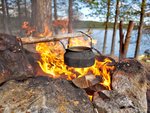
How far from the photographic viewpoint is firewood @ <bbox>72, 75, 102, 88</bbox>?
390cm

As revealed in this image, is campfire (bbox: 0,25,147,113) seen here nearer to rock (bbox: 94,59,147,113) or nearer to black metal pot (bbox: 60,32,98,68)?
rock (bbox: 94,59,147,113)

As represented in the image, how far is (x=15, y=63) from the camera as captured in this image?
462 cm

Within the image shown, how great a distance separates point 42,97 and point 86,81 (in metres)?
1.17

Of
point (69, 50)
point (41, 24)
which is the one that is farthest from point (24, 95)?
point (41, 24)

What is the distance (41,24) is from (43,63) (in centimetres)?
418

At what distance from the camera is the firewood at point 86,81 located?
153 inches

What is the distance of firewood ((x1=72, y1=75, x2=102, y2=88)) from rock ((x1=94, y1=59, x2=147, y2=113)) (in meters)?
0.37

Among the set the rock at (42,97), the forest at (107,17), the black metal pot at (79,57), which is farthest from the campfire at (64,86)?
the forest at (107,17)

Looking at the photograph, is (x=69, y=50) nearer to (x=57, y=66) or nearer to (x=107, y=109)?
(x=57, y=66)

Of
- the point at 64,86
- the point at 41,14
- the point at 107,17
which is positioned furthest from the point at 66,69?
the point at 107,17

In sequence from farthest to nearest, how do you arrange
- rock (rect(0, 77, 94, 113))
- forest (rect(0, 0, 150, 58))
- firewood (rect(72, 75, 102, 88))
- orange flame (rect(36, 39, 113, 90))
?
forest (rect(0, 0, 150, 58)) < orange flame (rect(36, 39, 113, 90)) < firewood (rect(72, 75, 102, 88)) < rock (rect(0, 77, 94, 113))

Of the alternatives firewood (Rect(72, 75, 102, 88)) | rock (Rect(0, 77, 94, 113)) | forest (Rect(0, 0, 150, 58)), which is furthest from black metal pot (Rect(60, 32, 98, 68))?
forest (Rect(0, 0, 150, 58))

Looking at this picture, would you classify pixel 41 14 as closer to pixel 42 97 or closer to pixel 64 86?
pixel 64 86

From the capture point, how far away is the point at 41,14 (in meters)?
8.84
